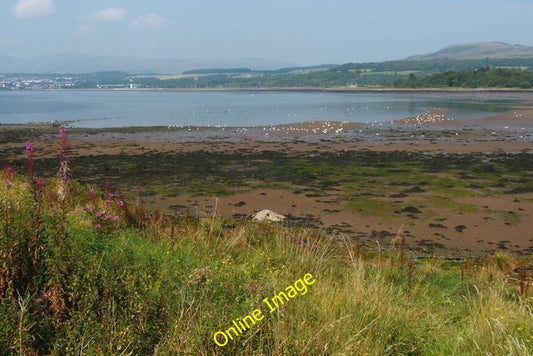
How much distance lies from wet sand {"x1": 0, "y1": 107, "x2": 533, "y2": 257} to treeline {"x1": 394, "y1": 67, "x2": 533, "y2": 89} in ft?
222

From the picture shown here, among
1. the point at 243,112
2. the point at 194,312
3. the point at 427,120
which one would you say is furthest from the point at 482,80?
the point at 194,312

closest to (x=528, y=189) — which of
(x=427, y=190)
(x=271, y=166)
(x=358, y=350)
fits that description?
(x=427, y=190)

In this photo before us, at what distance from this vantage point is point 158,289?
3.84 m

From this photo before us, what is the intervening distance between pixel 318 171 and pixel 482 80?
10033cm

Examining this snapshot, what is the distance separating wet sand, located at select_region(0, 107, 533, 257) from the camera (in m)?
14.4

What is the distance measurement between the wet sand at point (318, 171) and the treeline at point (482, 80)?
6766cm

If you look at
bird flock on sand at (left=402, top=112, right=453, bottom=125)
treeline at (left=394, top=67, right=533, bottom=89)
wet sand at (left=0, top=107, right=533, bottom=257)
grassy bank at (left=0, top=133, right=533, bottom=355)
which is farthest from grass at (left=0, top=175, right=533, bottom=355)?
treeline at (left=394, top=67, right=533, bottom=89)

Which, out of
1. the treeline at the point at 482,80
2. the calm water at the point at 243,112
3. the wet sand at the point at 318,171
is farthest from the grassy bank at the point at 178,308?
the treeline at the point at 482,80

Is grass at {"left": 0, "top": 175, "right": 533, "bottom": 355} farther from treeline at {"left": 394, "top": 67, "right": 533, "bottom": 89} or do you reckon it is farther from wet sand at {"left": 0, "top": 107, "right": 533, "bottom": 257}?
→ treeline at {"left": 394, "top": 67, "right": 533, "bottom": 89}

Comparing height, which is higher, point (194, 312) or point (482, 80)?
point (194, 312)

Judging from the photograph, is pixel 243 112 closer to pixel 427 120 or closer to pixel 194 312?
pixel 427 120

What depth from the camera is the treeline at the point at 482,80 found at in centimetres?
10638

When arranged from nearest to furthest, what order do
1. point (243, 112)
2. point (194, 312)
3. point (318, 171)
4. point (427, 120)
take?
point (194, 312)
point (318, 171)
point (427, 120)
point (243, 112)

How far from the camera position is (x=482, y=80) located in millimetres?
110875
